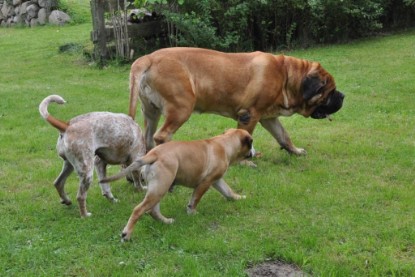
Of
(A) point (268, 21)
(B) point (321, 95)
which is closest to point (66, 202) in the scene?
(B) point (321, 95)

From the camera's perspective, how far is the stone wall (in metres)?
26.8

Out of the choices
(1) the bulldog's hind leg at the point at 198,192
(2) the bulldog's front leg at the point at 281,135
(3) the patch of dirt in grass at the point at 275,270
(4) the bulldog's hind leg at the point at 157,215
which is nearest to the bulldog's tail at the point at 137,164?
(4) the bulldog's hind leg at the point at 157,215

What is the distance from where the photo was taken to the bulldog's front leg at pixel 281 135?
7.91 metres

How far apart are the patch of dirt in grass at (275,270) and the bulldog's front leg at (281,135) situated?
10.7ft

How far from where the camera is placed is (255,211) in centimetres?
595

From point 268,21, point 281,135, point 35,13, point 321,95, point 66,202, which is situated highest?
point 321,95

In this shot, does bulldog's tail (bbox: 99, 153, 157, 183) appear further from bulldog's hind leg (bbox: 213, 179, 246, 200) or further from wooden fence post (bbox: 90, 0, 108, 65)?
wooden fence post (bbox: 90, 0, 108, 65)

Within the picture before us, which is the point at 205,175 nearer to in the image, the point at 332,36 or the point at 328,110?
the point at 328,110

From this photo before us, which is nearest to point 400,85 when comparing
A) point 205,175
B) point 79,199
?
point 205,175

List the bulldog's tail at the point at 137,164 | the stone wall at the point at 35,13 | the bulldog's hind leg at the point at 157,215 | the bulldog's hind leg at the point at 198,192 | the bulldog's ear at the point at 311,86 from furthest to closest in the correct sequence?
the stone wall at the point at 35,13, the bulldog's ear at the point at 311,86, the bulldog's hind leg at the point at 198,192, the bulldog's hind leg at the point at 157,215, the bulldog's tail at the point at 137,164

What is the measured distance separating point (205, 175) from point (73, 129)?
4.74 feet

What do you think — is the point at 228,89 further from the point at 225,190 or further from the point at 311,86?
the point at 225,190

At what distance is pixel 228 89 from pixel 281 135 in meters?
1.21

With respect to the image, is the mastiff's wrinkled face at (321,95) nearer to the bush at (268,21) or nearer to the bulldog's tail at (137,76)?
the bulldog's tail at (137,76)
